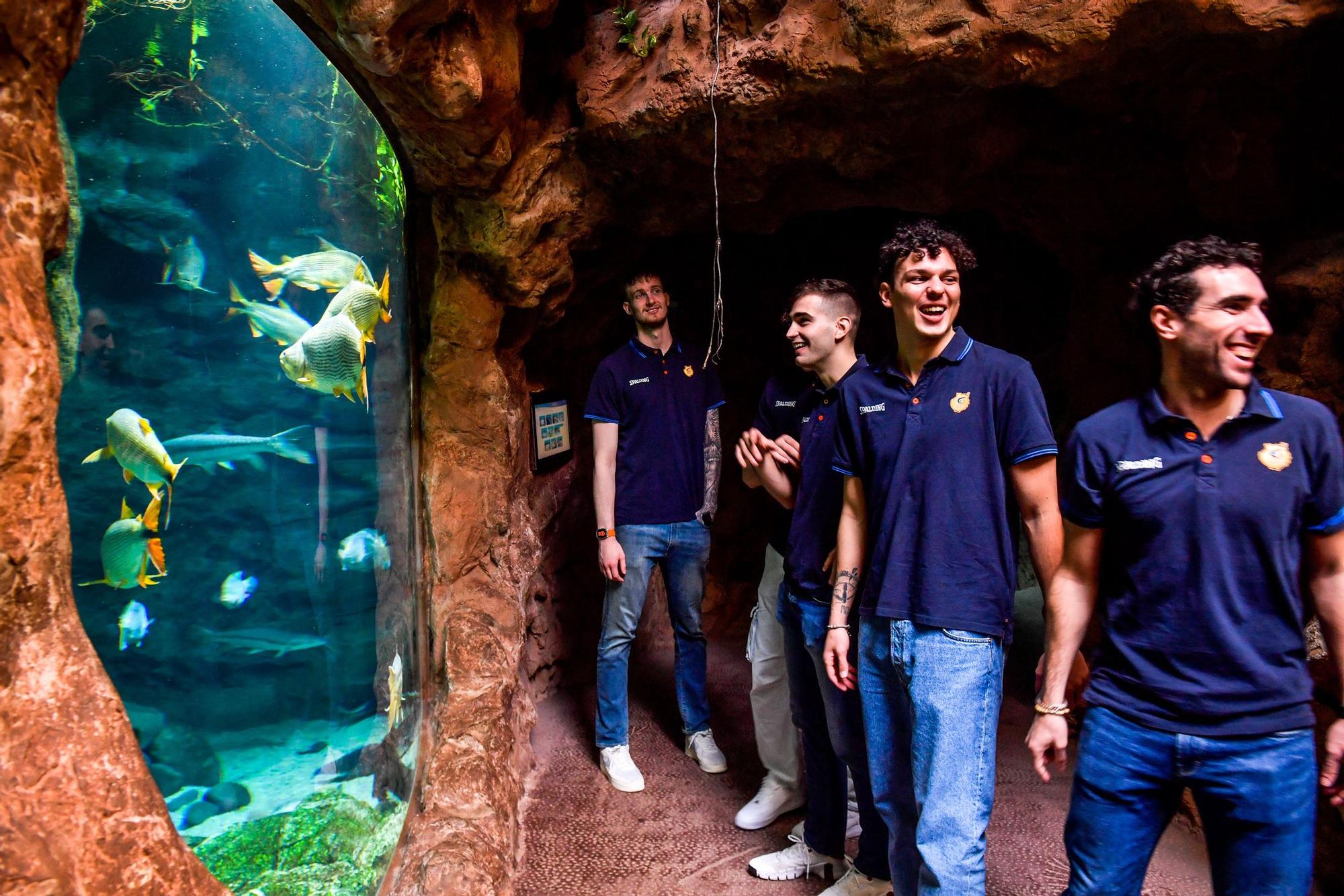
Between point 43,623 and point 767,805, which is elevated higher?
point 43,623

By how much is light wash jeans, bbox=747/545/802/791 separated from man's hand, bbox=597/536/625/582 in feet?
2.20

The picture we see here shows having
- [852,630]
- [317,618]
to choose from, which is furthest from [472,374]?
[852,630]

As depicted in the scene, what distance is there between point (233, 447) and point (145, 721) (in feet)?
2.36

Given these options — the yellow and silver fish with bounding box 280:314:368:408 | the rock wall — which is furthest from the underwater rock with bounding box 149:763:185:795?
the yellow and silver fish with bounding box 280:314:368:408

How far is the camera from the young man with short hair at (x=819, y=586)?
9.09 feet

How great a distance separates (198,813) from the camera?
2133mm

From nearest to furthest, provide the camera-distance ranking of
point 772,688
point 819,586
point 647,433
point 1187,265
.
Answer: point 1187,265 < point 819,586 < point 772,688 < point 647,433

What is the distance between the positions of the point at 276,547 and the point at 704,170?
248 cm

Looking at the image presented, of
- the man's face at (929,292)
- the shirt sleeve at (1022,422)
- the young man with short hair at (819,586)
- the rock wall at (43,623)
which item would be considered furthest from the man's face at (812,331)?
the rock wall at (43,623)

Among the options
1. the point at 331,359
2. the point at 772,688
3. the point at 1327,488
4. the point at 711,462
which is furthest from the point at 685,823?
the point at 1327,488

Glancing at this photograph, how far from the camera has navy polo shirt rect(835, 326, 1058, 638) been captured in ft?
7.18

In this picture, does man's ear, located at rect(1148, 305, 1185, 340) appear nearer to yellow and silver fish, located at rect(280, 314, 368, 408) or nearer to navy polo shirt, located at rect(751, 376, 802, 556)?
navy polo shirt, located at rect(751, 376, 802, 556)

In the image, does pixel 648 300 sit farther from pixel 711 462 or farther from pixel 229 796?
pixel 229 796

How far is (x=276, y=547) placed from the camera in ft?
7.99
